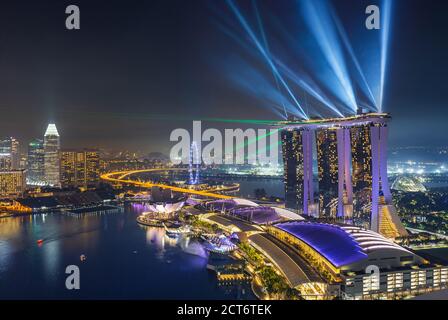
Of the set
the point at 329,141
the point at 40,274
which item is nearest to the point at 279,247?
the point at 40,274

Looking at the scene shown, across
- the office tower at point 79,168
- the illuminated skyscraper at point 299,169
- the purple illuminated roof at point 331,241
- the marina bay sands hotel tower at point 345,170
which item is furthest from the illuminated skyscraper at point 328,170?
the office tower at point 79,168

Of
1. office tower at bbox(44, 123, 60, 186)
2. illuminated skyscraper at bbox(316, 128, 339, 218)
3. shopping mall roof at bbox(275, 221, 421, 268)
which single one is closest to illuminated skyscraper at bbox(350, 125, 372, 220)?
illuminated skyscraper at bbox(316, 128, 339, 218)

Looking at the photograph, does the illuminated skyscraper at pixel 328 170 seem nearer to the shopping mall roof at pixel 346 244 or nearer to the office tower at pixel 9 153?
the shopping mall roof at pixel 346 244

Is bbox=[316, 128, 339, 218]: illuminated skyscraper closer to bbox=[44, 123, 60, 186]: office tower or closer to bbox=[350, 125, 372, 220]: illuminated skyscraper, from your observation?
bbox=[350, 125, 372, 220]: illuminated skyscraper

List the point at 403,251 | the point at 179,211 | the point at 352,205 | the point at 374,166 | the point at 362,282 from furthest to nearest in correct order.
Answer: the point at 179,211
the point at 352,205
the point at 374,166
the point at 403,251
the point at 362,282

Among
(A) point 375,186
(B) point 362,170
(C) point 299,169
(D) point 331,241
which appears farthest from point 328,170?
(D) point 331,241

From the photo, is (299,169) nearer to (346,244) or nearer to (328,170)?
(328,170)
